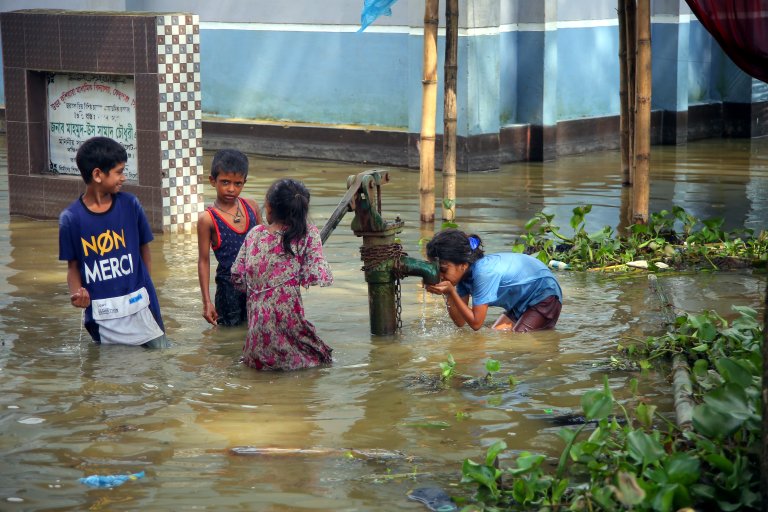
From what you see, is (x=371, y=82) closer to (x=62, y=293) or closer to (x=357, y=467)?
(x=62, y=293)

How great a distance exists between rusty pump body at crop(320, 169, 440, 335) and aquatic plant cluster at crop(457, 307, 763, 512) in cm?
206

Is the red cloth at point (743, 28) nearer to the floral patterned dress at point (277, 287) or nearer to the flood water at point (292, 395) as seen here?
the flood water at point (292, 395)

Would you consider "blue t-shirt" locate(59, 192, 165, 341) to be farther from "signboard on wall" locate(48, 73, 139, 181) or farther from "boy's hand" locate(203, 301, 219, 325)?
A: "signboard on wall" locate(48, 73, 139, 181)

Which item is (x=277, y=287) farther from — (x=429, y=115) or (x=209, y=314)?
(x=429, y=115)

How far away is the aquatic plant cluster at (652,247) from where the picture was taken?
836cm

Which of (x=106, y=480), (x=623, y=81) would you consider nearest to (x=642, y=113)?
(x=623, y=81)

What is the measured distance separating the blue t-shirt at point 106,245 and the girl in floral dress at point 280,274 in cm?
59

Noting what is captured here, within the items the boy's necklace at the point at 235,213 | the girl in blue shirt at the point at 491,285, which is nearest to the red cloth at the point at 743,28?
the girl in blue shirt at the point at 491,285

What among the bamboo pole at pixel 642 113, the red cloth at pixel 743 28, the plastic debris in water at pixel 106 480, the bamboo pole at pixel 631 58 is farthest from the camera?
the bamboo pole at pixel 631 58

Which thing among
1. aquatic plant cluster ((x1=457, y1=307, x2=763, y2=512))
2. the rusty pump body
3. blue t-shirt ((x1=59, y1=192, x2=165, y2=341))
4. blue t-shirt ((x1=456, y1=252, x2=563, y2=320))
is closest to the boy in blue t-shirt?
blue t-shirt ((x1=59, y1=192, x2=165, y2=341))

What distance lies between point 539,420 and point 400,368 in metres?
1.11

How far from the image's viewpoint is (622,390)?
545 centimetres

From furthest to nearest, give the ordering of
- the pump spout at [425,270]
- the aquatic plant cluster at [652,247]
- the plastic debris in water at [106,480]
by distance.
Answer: the aquatic plant cluster at [652,247]
the pump spout at [425,270]
the plastic debris in water at [106,480]

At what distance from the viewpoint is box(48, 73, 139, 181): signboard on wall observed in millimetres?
10195
